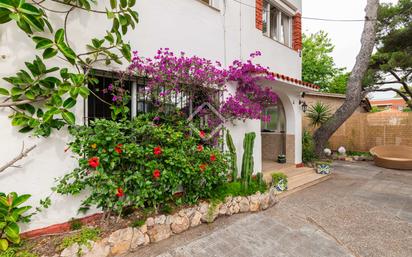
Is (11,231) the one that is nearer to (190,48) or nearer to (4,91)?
(4,91)

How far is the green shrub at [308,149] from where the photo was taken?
34.4 ft

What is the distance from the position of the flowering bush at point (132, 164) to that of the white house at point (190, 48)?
0.48 m

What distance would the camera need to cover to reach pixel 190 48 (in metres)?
5.82

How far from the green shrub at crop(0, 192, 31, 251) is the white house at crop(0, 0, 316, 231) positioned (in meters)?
0.35

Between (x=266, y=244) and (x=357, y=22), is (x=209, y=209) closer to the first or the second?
(x=266, y=244)

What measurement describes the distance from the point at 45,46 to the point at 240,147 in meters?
5.60

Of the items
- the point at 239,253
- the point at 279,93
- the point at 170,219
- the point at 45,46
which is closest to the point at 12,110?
the point at 45,46

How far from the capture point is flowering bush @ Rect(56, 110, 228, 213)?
3.57m

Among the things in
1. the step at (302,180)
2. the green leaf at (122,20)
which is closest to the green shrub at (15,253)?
the green leaf at (122,20)

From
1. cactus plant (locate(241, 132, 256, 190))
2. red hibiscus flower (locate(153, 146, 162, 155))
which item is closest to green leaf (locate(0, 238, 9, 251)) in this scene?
red hibiscus flower (locate(153, 146, 162, 155))

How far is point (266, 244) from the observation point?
404 centimetres

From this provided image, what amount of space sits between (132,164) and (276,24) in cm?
851

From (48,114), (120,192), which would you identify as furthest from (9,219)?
(48,114)

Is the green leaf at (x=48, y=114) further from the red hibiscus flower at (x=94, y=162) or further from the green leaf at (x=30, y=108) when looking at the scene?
the red hibiscus flower at (x=94, y=162)
